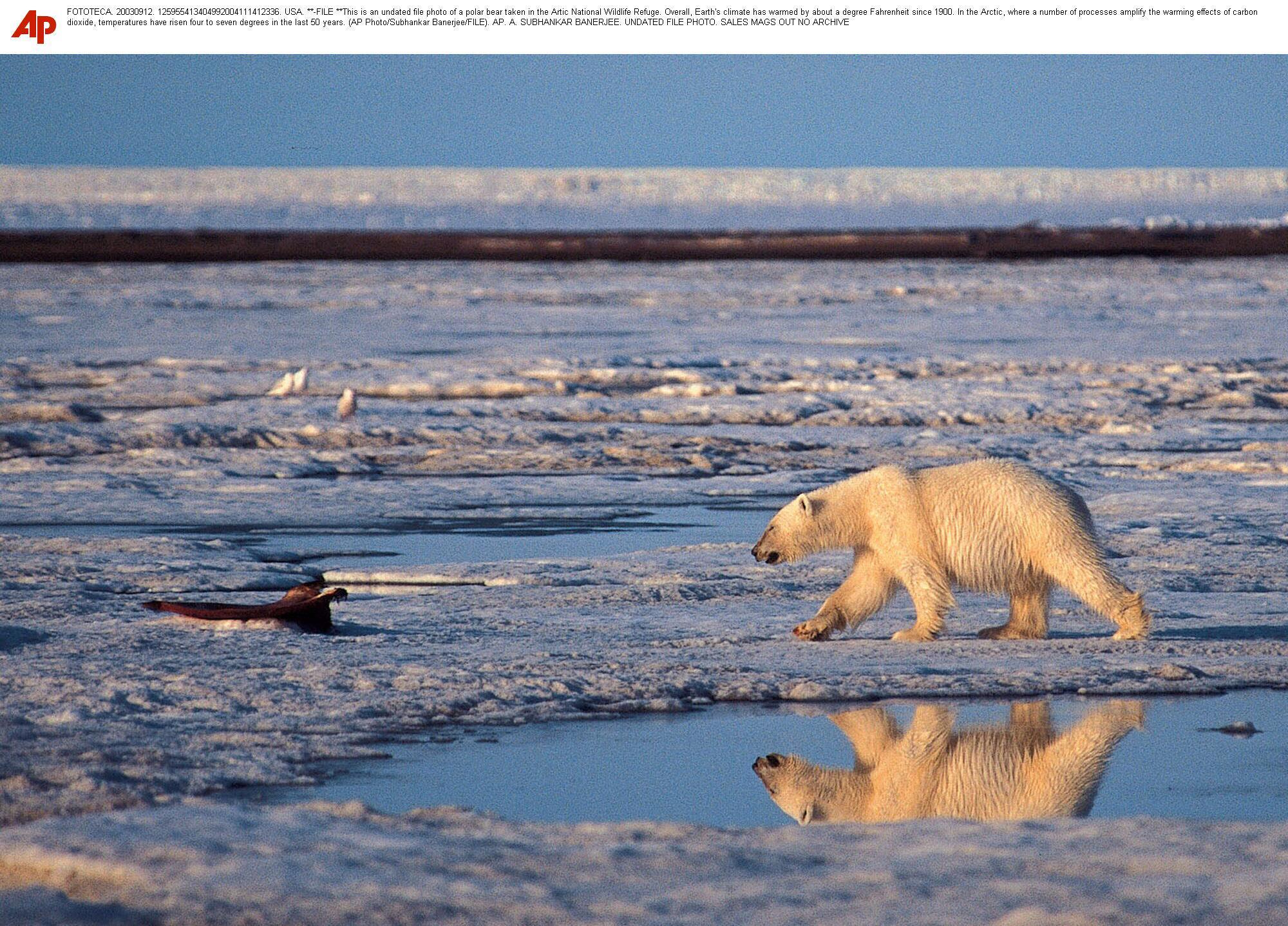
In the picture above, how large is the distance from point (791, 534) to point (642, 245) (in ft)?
179

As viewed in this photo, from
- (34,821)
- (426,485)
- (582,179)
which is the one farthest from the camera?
(582,179)

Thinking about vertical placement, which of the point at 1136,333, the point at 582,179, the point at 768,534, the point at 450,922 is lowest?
the point at 450,922

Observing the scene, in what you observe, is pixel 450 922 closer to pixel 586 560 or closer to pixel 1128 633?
pixel 1128 633

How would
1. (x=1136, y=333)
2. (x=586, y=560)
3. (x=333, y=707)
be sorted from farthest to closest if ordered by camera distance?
(x=1136, y=333) < (x=586, y=560) < (x=333, y=707)

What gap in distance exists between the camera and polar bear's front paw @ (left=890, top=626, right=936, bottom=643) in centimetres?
591

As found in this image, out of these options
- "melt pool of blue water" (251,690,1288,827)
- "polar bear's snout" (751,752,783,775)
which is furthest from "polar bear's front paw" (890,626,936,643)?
"polar bear's snout" (751,752,783,775)

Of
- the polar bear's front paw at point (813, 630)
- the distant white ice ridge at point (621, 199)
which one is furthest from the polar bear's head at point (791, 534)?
the distant white ice ridge at point (621, 199)

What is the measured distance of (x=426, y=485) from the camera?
964 centimetres

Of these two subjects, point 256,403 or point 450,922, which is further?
point 256,403

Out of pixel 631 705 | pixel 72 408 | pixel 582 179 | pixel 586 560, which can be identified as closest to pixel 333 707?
pixel 631 705

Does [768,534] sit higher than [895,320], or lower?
lower

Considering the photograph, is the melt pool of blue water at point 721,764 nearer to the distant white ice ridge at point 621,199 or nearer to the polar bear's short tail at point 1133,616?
the polar bear's short tail at point 1133,616

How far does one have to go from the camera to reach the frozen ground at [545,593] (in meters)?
3.40

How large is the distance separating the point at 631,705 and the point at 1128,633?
72.8 inches
